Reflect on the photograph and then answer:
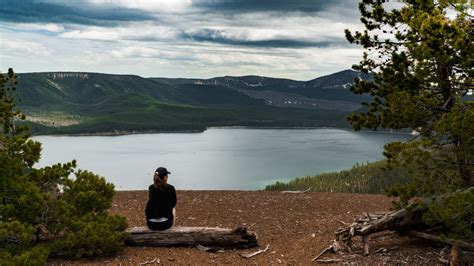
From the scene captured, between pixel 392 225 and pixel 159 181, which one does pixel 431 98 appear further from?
pixel 159 181

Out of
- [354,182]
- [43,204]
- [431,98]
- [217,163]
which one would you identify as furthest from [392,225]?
[217,163]

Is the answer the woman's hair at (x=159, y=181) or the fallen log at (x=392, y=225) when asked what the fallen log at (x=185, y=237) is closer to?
the woman's hair at (x=159, y=181)

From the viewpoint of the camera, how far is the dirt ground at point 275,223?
10.4 meters

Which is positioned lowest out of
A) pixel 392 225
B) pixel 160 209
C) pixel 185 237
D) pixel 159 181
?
pixel 185 237

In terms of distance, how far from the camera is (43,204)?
32.5ft

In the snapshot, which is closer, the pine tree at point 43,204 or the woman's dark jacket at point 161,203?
the pine tree at point 43,204

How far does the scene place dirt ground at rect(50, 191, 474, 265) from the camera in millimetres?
10391

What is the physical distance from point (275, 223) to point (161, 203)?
15.2ft

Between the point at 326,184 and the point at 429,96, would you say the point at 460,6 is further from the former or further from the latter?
the point at 326,184

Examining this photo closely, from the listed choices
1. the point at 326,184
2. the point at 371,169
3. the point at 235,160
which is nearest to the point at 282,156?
the point at 235,160

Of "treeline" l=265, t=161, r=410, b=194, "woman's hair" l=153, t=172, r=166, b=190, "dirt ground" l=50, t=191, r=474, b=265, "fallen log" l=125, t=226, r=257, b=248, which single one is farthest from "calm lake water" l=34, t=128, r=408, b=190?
"woman's hair" l=153, t=172, r=166, b=190

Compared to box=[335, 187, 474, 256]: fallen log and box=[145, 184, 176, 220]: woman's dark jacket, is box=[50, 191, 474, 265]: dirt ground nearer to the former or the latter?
box=[335, 187, 474, 256]: fallen log

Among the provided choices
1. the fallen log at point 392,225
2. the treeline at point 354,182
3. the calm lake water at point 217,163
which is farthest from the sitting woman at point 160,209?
the calm lake water at point 217,163

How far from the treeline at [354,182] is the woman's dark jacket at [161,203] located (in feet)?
112
